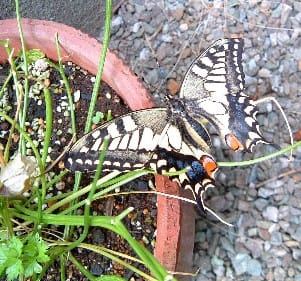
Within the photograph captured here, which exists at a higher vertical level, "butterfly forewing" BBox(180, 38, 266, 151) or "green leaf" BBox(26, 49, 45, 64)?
"green leaf" BBox(26, 49, 45, 64)

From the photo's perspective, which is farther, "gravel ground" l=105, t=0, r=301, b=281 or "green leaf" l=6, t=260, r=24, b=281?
"gravel ground" l=105, t=0, r=301, b=281

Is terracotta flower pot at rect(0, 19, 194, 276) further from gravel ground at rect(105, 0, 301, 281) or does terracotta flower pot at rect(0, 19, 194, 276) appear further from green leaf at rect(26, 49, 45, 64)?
gravel ground at rect(105, 0, 301, 281)

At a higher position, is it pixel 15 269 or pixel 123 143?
pixel 123 143

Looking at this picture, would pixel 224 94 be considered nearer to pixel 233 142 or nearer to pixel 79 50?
pixel 233 142

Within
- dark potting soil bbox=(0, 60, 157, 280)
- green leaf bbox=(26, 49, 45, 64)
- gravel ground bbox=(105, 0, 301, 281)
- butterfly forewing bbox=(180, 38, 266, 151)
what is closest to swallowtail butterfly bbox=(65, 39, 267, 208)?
butterfly forewing bbox=(180, 38, 266, 151)

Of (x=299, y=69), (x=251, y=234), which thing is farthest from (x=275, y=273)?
(x=299, y=69)

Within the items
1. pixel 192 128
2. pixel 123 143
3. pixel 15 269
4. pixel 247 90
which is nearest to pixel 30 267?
pixel 15 269
